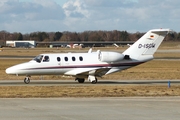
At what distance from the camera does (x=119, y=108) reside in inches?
706

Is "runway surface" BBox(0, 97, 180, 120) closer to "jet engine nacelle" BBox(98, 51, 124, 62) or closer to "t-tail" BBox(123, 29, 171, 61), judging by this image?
"jet engine nacelle" BBox(98, 51, 124, 62)

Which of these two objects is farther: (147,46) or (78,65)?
(147,46)

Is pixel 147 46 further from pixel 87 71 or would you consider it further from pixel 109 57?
pixel 87 71

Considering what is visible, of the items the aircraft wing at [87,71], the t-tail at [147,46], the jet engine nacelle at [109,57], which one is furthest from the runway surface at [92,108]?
the t-tail at [147,46]

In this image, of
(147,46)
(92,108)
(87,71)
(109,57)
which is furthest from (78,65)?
(92,108)

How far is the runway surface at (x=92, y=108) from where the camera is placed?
50.8ft

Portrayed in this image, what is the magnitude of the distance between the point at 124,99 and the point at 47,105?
175 inches

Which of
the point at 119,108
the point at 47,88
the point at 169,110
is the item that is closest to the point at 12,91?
the point at 47,88

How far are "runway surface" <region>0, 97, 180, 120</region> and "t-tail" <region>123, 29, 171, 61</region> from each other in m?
11.3

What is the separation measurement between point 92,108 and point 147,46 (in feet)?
53.5

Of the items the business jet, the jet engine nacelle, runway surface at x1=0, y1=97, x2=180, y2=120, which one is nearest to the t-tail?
the business jet

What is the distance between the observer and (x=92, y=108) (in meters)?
17.8

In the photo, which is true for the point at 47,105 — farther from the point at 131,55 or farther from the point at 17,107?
the point at 131,55

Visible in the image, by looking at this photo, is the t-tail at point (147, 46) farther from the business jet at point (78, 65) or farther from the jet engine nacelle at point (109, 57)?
the jet engine nacelle at point (109, 57)
